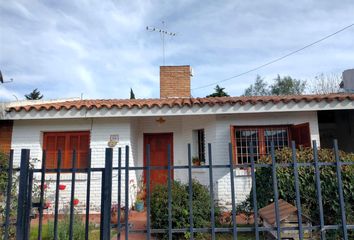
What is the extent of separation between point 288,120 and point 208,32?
17.1ft

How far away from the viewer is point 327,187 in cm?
539

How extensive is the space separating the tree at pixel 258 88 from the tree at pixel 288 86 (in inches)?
75.9

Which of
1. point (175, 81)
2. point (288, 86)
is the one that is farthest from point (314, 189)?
point (288, 86)

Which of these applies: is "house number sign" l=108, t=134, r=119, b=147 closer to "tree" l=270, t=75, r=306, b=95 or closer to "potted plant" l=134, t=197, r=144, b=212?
"potted plant" l=134, t=197, r=144, b=212

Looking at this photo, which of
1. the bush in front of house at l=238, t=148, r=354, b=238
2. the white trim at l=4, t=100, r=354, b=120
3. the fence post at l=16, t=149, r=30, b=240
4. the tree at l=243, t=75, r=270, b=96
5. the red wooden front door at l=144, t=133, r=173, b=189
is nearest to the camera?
the fence post at l=16, t=149, r=30, b=240

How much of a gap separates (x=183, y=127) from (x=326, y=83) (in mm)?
25178

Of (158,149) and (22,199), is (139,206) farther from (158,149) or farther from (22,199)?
(22,199)

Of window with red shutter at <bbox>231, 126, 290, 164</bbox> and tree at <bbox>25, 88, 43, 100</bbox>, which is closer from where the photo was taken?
window with red shutter at <bbox>231, 126, 290, 164</bbox>

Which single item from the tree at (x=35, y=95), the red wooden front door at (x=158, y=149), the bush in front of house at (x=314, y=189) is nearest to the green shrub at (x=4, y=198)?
the red wooden front door at (x=158, y=149)

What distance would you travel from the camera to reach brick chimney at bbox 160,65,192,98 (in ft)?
41.1

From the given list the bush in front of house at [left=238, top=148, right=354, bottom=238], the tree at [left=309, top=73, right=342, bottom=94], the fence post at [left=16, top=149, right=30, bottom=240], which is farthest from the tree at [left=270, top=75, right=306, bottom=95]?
the fence post at [left=16, top=149, right=30, bottom=240]

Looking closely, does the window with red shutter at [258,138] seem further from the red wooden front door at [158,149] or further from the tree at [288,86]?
the tree at [288,86]

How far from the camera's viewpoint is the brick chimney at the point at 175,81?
41.1ft

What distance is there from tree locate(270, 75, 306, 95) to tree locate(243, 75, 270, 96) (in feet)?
6.32
